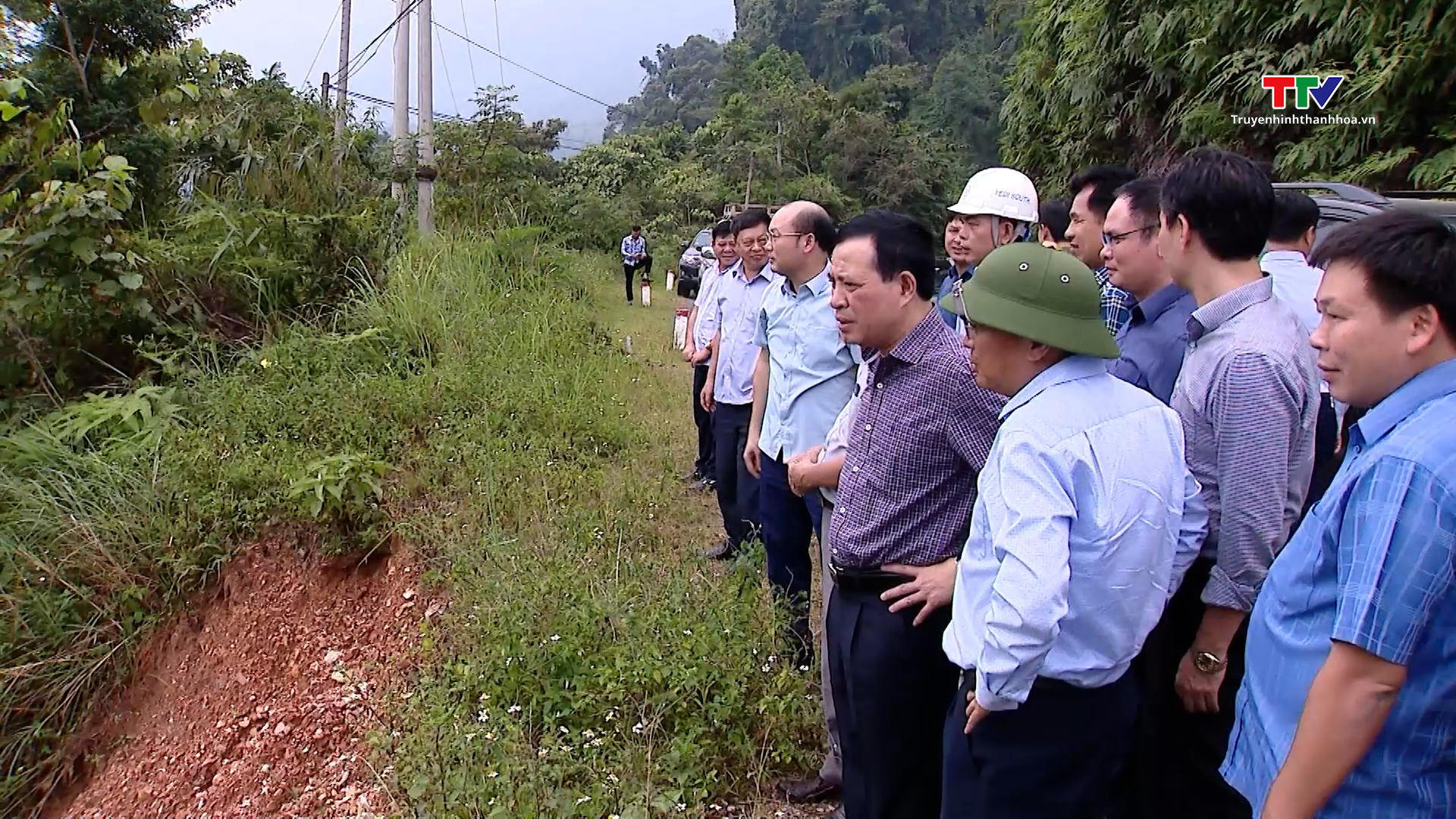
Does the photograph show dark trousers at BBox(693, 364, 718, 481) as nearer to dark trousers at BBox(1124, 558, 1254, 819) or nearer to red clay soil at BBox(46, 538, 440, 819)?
red clay soil at BBox(46, 538, 440, 819)

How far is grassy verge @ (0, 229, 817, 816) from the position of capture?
2.78 metres

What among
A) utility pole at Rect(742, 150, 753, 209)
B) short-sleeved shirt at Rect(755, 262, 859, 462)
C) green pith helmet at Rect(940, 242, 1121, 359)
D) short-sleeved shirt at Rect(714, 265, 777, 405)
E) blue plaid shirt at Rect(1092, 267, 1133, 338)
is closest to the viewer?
green pith helmet at Rect(940, 242, 1121, 359)

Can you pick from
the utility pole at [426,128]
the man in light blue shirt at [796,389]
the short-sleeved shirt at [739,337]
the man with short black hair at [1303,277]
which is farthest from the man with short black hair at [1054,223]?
the utility pole at [426,128]

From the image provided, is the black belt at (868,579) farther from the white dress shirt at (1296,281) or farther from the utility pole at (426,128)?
the utility pole at (426,128)

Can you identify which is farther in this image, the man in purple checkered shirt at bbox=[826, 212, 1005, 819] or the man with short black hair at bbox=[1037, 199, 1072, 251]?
the man with short black hair at bbox=[1037, 199, 1072, 251]

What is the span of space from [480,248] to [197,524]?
3712 millimetres

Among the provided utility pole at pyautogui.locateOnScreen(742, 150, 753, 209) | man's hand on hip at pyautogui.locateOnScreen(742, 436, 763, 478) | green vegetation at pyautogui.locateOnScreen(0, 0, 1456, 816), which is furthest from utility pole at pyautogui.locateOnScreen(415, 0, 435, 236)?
utility pole at pyautogui.locateOnScreen(742, 150, 753, 209)

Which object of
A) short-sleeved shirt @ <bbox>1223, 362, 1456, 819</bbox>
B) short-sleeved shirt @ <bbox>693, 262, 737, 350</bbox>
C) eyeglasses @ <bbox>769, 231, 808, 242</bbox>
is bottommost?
short-sleeved shirt @ <bbox>1223, 362, 1456, 819</bbox>

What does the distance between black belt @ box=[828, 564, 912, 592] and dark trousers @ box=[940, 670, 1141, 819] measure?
14.5 inches

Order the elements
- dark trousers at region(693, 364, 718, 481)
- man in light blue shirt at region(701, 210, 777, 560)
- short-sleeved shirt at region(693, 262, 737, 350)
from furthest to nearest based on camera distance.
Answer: dark trousers at region(693, 364, 718, 481) → short-sleeved shirt at region(693, 262, 737, 350) → man in light blue shirt at region(701, 210, 777, 560)

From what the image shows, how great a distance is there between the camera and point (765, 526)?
321 centimetres

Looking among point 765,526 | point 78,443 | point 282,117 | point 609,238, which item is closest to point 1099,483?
point 765,526

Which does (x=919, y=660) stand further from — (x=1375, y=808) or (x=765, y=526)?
(x=765, y=526)

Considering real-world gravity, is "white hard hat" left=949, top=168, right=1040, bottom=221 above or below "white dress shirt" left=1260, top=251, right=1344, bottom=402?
above
